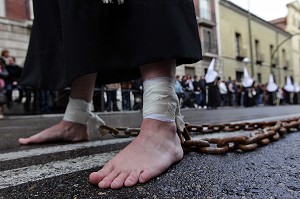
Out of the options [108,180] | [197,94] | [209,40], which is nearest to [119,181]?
[108,180]

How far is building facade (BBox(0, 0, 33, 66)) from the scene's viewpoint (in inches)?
535

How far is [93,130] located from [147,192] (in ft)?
6.37

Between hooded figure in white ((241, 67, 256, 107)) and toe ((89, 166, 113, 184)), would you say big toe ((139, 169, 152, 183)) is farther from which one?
hooded figure in white ((241, 67, 256, 107))

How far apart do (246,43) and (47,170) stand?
28655 mm

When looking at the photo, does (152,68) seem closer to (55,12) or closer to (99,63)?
(99,63)

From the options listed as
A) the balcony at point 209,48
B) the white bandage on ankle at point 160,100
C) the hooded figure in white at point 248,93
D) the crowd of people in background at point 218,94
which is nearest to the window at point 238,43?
the balcony at point 209,48

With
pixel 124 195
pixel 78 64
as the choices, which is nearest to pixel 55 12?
pixel 78 64

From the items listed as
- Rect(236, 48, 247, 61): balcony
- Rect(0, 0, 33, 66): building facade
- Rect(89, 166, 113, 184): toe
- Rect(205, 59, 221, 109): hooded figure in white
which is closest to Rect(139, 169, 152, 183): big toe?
Rect(89, 166, 113, 184): toe

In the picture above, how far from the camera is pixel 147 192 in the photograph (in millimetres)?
1020

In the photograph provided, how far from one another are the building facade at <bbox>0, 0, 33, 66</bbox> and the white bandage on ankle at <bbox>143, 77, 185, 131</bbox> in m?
13.2

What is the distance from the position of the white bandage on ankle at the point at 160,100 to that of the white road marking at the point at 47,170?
30 centimetres

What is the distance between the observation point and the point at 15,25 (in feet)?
45.8

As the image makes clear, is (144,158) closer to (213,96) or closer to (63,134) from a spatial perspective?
(63,134)

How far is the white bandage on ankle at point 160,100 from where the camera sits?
139 centimetres
